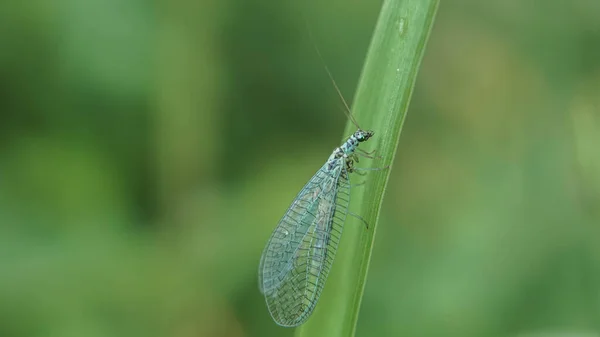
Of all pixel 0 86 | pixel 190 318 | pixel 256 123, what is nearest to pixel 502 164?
pixel 256 123

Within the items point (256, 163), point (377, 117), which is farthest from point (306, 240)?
point (377, 117)

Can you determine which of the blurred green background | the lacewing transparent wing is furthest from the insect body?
the blurred green background

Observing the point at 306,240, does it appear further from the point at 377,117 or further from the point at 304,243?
the point at 377,117

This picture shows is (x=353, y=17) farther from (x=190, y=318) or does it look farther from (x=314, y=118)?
(x=190, y=318)

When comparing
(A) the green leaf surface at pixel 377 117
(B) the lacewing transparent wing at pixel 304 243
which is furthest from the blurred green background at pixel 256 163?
(A) the green leaf surface at pixel 377 117

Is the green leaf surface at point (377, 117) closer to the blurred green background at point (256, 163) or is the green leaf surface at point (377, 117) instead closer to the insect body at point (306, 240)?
the insect body at point (306, 240)

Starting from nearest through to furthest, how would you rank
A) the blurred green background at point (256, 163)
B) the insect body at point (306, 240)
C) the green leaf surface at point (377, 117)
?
the green leaf surface at point (377, 117) < the insect body at point (306, 240) < the blurred green background at point (256, 163)
